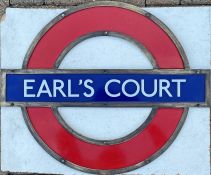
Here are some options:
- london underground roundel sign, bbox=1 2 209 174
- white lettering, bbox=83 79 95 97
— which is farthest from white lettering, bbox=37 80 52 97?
white lettering, bbox=83 79 95 97

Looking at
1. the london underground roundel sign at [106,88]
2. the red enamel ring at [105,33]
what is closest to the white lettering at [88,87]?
the london underground roundel sign at [106,88]

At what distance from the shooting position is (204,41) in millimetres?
1341

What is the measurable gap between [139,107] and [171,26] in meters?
0.31

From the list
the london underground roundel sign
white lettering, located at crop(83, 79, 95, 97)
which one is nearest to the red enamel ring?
the london underground roundel sign

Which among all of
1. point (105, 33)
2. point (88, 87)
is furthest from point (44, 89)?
point (105, 33)

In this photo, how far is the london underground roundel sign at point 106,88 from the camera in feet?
4.38

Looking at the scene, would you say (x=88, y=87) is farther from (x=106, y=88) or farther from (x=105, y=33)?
(x=105, y=33)

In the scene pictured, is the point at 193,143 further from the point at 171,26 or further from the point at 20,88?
the point at 20,88

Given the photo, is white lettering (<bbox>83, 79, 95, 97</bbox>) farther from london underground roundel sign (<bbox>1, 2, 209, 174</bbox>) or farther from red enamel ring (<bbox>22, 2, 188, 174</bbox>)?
red enamel ring (<bbox>22, 2, 188, 174</bbox>)

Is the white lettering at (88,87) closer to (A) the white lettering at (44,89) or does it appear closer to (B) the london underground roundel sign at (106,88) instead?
(B) the london underground roundel sign at (106,88)

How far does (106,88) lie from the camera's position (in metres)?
1.36

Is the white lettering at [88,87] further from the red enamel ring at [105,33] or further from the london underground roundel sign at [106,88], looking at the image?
the red enamel ring at [105,33]

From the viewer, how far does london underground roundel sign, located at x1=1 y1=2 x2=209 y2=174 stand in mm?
1335

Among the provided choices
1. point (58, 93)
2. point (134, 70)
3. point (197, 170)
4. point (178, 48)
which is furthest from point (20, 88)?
point (197, 170)
